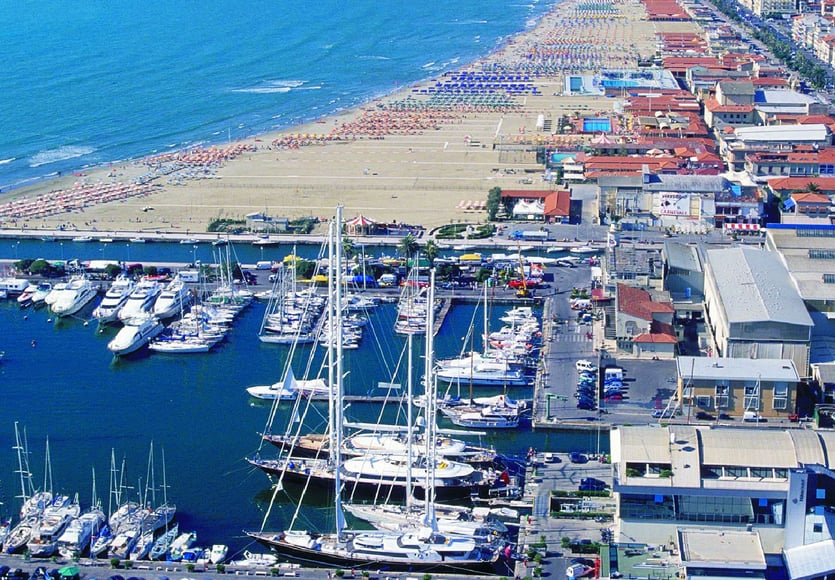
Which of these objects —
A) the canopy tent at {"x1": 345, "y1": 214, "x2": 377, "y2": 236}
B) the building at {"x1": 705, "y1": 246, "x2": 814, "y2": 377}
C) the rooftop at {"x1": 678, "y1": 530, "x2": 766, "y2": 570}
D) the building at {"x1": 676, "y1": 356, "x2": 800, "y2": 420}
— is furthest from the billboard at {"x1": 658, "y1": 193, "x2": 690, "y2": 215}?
the rooftop at {"x1": 678, "y1": 530, "x2": 766, "y2": 570}

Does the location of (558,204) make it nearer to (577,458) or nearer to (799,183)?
(799,183)

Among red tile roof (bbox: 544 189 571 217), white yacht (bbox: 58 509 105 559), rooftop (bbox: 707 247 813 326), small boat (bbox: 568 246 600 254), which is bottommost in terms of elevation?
small boat (bbox: 568 246 600 254)

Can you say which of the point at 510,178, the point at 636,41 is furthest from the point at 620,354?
the point at 636,41

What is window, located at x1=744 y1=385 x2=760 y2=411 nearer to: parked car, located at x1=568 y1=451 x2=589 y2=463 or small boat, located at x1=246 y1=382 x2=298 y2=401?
parked car, located at x1=568 y1=451 x2=589 y2=463

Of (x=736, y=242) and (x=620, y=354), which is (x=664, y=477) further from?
(x=736, y=242)

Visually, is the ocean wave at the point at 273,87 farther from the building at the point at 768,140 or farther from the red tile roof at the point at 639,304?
the red tile roof at the point at 639,304
